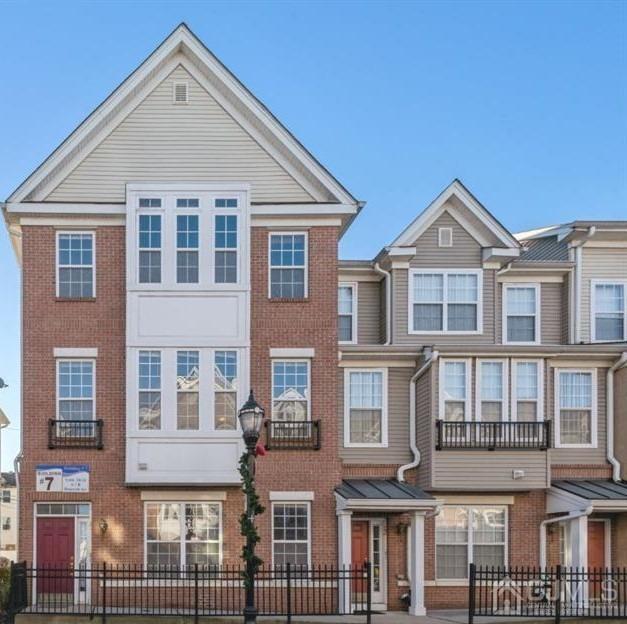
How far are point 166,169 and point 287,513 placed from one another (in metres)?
9.05

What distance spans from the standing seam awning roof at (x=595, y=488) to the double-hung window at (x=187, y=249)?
10.7 metres

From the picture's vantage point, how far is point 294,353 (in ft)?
82.7

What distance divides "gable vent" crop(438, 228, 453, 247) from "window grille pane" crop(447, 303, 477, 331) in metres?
1.67

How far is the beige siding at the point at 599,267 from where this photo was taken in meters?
28.2

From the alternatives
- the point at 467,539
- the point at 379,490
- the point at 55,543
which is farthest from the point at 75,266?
the point at 467,539

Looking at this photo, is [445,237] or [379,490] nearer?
[379,490]

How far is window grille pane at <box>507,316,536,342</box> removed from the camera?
1111 inches

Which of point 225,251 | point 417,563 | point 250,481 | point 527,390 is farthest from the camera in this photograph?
point 527,390

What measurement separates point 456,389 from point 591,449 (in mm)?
4173

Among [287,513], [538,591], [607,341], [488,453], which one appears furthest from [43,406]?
[607,341]

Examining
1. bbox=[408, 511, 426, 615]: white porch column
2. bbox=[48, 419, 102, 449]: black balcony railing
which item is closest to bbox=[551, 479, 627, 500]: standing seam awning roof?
bbox=[408, 511, 426, 615]: white porch column

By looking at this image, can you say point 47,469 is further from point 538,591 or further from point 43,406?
point 538,591

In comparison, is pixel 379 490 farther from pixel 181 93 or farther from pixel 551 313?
pixel 181 93

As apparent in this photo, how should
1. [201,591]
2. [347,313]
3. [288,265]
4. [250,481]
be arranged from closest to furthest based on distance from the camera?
[250,481]
[201,591]
[288,265]
[347,313]
